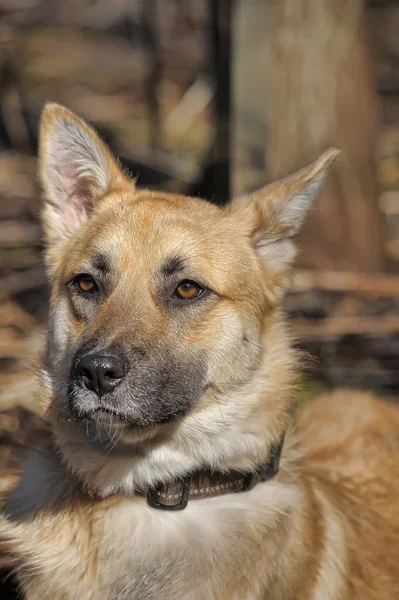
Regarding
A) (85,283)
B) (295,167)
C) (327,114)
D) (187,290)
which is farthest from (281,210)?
(327,114)

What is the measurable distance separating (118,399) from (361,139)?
5.34m

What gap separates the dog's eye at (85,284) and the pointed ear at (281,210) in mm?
804

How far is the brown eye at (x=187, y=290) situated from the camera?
391 centimetres

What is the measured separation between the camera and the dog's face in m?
3.51

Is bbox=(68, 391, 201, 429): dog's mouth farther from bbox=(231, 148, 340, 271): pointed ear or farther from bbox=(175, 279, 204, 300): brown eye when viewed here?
bbox=(231, 148, 340, 271): pointed ear

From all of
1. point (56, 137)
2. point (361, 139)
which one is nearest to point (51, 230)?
point (56, 137)

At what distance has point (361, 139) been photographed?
319 inches

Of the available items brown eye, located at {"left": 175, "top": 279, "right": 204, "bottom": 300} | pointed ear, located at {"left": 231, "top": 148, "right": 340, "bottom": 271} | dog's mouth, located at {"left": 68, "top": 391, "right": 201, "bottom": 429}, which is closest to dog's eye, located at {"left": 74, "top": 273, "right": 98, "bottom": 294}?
brown eye, located at {"left": 175, "top": 279, "right": 204, "bottom": 300}

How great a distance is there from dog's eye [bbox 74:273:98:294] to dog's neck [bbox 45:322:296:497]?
550 mm

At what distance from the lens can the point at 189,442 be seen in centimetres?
383

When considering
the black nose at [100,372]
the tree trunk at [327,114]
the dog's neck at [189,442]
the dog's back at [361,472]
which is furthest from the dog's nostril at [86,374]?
the tree trunk at [327,114]

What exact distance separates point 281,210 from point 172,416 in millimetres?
1143

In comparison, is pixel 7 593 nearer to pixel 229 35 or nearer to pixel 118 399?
pixel 118 399

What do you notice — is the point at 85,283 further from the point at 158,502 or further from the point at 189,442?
the point at 158,502
